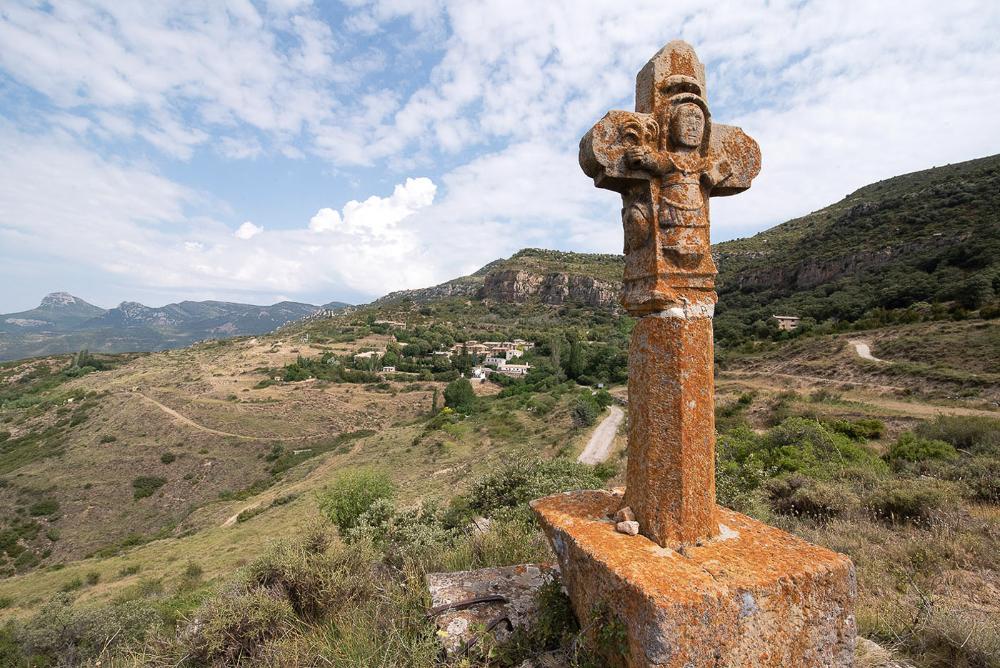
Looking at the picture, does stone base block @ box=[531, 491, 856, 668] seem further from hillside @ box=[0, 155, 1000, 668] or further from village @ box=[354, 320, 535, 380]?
village @ box=[354, 320, 535, 380]

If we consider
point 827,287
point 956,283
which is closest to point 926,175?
point 827,287

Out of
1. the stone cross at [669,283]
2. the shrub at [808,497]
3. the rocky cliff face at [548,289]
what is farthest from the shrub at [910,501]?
the rocky cliff face at [548,289]

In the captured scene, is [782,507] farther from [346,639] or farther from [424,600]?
[346,639]


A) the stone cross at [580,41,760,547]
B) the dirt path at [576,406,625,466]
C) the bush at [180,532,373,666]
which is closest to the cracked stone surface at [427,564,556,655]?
the stone cross at [580,41,760,547]

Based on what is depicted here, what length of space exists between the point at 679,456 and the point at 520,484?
757 cm

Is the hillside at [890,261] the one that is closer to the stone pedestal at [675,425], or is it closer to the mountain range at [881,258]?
the mountain range at [881,258]

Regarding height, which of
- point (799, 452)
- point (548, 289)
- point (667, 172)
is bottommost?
point (799, 452)

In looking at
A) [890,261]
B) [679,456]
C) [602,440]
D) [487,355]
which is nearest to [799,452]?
[679,456]

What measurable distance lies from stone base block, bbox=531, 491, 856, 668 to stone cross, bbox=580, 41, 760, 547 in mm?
343

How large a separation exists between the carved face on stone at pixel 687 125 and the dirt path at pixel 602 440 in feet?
59.2

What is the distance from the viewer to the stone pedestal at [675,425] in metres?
2.97

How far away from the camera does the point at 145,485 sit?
4078 cm

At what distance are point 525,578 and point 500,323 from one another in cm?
10783

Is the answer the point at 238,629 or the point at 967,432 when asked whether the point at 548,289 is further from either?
the point at 238,629
